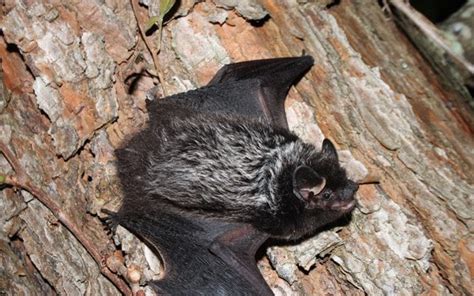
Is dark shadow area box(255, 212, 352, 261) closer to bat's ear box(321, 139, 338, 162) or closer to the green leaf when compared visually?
bat's ear box(321, 139, 338, 162)

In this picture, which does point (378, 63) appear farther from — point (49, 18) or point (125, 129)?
point (49, 18)

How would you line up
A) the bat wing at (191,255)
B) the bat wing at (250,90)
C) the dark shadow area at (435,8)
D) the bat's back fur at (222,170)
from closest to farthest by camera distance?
the bat wing at (191,255)
the bat's back fur at (222,170)
the bat wing at (250,90)
the dark shadow area at (435,8)

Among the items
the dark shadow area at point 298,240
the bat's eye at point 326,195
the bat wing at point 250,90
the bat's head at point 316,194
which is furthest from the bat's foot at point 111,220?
the bat's eye at point 326,195

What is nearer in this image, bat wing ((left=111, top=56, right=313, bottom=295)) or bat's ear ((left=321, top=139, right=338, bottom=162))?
bat wing ((left=111, top=56, right=313, bottom=295))

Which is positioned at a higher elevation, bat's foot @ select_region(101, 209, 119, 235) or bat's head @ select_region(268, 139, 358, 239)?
bat's foot @ select_region(101, 209, 119, 235)

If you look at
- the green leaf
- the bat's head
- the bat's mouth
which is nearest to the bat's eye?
the bat's head

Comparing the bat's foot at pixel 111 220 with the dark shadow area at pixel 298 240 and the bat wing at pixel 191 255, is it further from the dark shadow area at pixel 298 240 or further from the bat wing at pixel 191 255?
the dark shadow area at pixel 298 240

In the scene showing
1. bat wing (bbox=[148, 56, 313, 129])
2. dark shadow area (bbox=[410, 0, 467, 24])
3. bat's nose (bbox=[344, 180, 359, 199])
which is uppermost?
bat wing (bbox=[148, 56, 313, 129])
